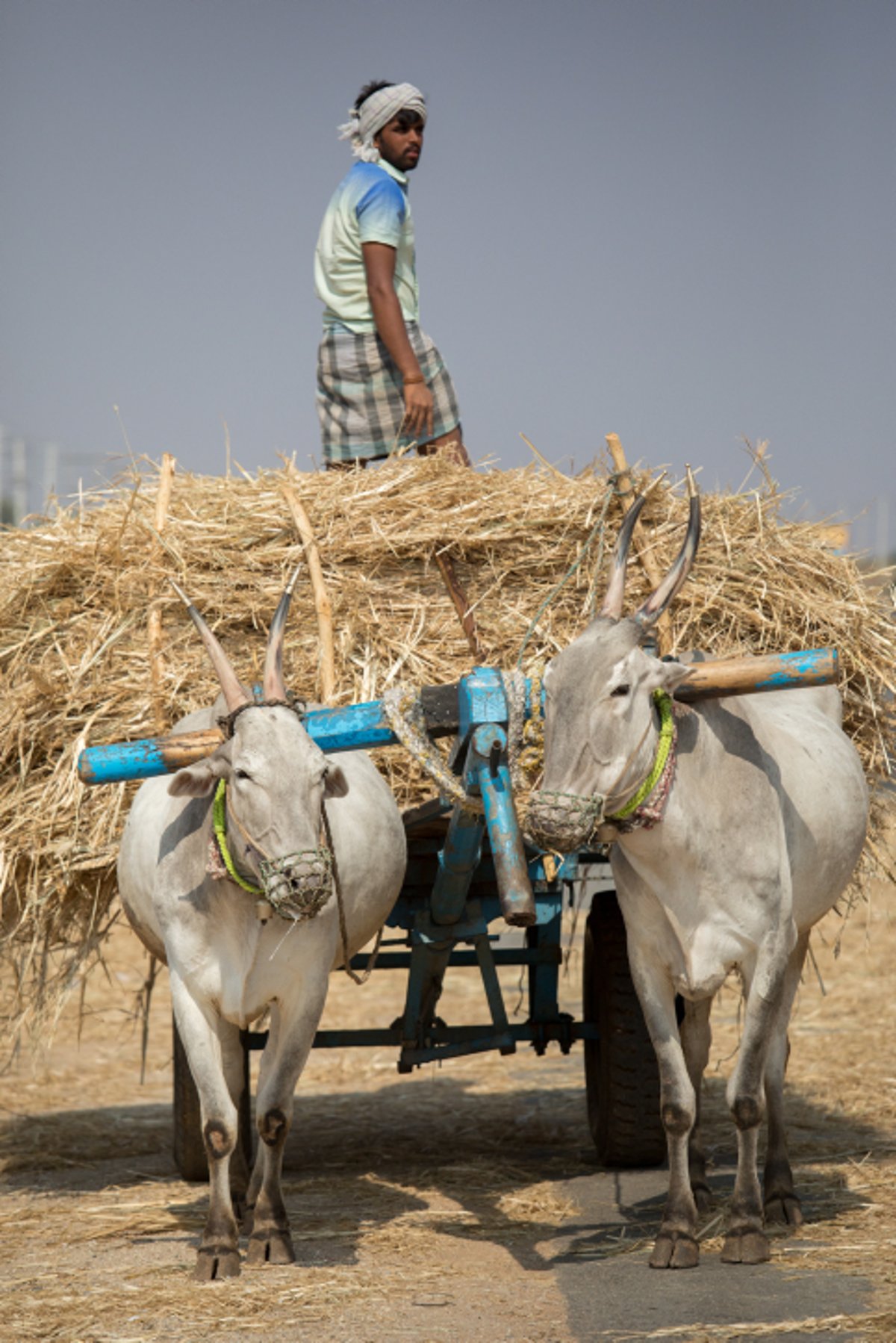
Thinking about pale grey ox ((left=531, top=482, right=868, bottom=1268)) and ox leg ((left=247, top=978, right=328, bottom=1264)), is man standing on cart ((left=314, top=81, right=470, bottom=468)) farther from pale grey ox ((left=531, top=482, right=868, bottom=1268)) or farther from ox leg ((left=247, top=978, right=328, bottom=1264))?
ox leg ((left=247, top=978, right=328, bottom=1264))

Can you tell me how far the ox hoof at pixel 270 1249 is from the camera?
16.6 feet

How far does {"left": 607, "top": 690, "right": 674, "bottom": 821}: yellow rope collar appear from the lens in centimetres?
480

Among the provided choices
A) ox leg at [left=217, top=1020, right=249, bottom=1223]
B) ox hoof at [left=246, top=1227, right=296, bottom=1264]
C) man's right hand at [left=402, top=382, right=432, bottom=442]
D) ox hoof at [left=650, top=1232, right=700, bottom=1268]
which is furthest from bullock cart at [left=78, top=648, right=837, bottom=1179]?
man's right hand at [left=402, top=382, right=432, bottom=442]

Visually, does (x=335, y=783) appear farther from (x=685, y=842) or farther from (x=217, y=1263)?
(x=217, y=1263)

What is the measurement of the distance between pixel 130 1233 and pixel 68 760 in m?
1.62

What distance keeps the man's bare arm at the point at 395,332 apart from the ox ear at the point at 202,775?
2.45 meters

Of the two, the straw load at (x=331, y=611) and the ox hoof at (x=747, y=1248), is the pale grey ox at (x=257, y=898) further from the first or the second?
the ox hoof at (x=747, y=1248)

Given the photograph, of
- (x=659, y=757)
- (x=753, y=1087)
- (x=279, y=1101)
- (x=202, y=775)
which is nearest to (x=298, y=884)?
(x=202, y=775)

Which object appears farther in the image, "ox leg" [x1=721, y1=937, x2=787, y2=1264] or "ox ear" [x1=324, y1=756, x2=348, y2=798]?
"ox leg" [x1=721, y1=937, x2=787, y2=1264]

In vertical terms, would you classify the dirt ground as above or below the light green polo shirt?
below

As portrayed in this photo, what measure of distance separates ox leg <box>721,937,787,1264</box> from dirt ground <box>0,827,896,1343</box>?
0.54 ft

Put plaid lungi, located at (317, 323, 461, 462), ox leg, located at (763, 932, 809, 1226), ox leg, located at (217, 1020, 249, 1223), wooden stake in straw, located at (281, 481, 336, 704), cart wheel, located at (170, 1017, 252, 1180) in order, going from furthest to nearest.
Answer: plaid lungi, located at (317, 323, 461, 462), cart wheel, located at (170, 1017, 252, 1180), wooden stake in straw, located at (281, 481, 336, 704), ox leg, located at (763, 932, 809, 1226), ox leg, located at (217, 1020, 249, 1223)

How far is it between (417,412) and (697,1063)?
287 cm

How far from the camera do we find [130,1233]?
5.57m
